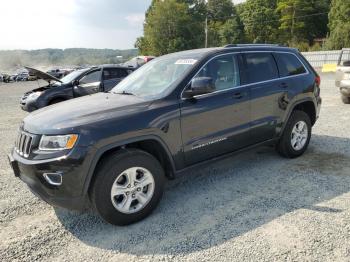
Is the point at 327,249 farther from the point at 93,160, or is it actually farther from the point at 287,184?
the point at 93,160

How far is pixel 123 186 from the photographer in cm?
342

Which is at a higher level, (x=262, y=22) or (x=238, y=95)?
(x=262, y=22)

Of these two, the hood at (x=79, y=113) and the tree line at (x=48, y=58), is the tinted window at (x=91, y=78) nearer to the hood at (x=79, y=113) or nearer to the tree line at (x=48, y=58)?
the hood at (x=79, y=113)

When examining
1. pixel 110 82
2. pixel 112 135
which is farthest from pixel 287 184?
pixel 110 82

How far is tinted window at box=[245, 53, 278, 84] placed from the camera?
4.59 meters

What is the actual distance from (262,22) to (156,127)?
69825 millimetres

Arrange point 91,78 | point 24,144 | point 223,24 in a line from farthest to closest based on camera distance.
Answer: point 223,24 < point 91,78 < point 24,144

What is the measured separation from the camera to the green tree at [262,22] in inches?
2601

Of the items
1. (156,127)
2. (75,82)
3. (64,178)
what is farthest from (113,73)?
(64,178)

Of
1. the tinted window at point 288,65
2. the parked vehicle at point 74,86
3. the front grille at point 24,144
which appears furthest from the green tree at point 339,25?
the front grille at point 24,144

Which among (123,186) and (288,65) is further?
(288,65)

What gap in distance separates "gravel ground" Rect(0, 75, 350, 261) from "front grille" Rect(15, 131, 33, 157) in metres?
0.81

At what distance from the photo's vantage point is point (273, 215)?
3539mm

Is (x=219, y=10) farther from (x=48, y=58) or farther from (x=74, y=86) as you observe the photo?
(x=74, y=86)
